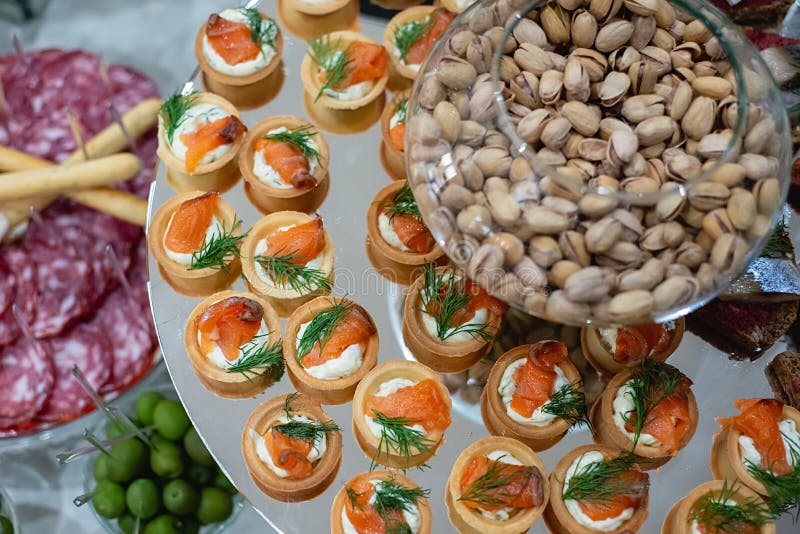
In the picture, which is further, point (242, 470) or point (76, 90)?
point (76, 90)

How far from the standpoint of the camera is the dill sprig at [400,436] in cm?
138

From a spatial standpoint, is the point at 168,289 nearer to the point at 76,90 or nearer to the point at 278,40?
the point at 278,40

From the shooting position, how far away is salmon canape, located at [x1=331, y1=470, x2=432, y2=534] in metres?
1.35

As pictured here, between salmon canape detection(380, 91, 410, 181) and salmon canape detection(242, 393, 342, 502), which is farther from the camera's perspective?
salmon canape detection(380, 91, 410, 181)

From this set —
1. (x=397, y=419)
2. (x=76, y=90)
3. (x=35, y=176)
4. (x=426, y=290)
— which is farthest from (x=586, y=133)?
(x=76, y=90)

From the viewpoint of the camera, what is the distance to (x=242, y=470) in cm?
145

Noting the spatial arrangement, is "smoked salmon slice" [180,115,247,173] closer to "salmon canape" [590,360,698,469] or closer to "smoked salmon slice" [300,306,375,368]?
"smoked salmon slice" [300,306,375,368]

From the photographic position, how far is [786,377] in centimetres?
150

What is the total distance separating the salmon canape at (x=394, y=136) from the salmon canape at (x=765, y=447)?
0.73 m

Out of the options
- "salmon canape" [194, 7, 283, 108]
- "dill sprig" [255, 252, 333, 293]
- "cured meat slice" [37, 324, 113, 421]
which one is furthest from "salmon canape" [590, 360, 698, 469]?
"cured meat slice" [37, 324, 113, 421]

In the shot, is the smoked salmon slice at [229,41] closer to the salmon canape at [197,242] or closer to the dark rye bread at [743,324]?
the salmon canape at [197,242]

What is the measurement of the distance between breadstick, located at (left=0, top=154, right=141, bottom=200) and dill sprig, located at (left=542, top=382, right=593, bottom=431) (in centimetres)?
106

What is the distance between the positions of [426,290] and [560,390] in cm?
28

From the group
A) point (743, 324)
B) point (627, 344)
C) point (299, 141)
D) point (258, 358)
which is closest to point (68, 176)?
point (299, 141)
